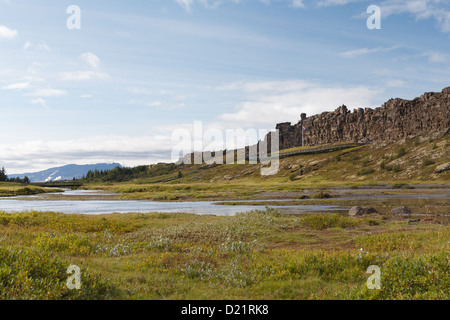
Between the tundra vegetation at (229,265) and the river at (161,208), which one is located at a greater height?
the tundra vegetation at (229,265)

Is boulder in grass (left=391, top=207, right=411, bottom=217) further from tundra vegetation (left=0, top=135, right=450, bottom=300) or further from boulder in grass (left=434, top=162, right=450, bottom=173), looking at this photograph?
boulder in grass (left=434, top=162, right=450, bottom=173)

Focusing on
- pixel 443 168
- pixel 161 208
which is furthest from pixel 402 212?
pixel 443 168

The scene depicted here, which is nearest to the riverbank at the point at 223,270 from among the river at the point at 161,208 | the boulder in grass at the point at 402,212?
the boulder in grass at the point at 402,212

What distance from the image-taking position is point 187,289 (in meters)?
11.0

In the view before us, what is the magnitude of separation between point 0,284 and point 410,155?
181 m

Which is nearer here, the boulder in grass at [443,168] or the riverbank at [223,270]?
the riverbank at [223,270]

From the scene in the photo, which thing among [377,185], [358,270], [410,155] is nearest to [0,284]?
[358,270]

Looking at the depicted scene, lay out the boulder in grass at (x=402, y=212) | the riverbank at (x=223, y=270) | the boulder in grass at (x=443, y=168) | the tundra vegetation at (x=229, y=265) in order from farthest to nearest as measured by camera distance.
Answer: the boulder in grass at (x=443, y=168) → the boulder in grass at (x=402, y=212) → the tundra vegetation at (x=229, y=265) → the riverbank at (x=223, y=270)

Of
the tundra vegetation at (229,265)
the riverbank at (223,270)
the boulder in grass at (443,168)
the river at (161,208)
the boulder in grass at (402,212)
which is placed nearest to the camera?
the riverbank at (223,270)

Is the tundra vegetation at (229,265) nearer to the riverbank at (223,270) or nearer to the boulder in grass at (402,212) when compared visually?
the riverbank at (223,270)

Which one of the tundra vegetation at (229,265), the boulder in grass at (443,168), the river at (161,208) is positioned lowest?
the river at (161,208)

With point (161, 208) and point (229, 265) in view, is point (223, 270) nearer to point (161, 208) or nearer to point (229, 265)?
point (229, 265)

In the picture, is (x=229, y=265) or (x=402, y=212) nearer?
(x=229, y=265)
